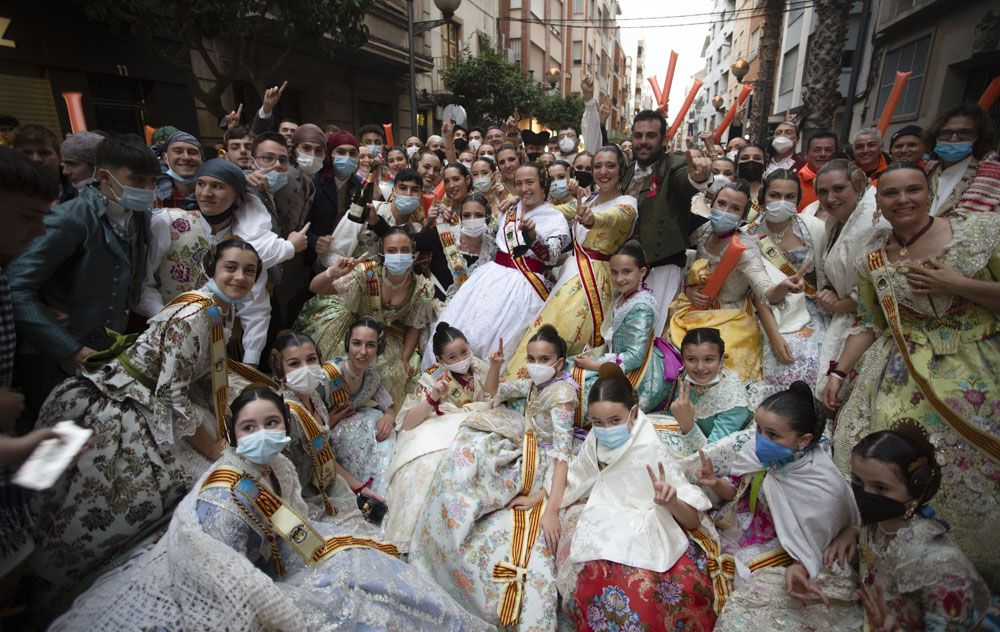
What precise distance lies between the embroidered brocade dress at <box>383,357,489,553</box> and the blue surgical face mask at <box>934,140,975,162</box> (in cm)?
309

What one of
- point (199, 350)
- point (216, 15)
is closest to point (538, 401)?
point (199, 350)

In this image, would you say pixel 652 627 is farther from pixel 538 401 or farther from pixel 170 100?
pixel 170 100

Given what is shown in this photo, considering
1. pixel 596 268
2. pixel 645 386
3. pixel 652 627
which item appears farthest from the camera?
pixel 596 268

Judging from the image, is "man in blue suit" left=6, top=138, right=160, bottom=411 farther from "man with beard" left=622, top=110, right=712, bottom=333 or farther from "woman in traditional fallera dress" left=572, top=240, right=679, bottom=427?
"man with beard" left=622, top=110, right=712, bottom=333

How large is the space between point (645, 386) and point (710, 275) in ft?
3.11

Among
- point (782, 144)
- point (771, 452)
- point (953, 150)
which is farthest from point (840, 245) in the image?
point (782, 144)

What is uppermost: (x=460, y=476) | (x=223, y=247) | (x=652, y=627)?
(x=223, y=247)

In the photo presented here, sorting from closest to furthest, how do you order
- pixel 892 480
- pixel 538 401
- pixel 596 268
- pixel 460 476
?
pixel 892 480 → pixel 460 476 → pixel 538 401 → pixel 596 268

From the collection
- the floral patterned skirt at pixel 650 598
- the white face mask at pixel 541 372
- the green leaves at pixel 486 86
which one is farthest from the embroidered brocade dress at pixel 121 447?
the green leaves at pixel 486 86

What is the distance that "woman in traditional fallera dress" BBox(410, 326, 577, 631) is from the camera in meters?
2.50

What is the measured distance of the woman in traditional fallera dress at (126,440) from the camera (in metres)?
2.17

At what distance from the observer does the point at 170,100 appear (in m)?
9.04

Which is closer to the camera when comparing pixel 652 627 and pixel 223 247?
pixel 652 627

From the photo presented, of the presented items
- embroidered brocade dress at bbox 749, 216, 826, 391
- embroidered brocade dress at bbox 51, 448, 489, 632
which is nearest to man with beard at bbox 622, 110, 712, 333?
embroidered brocade dress at bbox 749, 216, 826, 391
